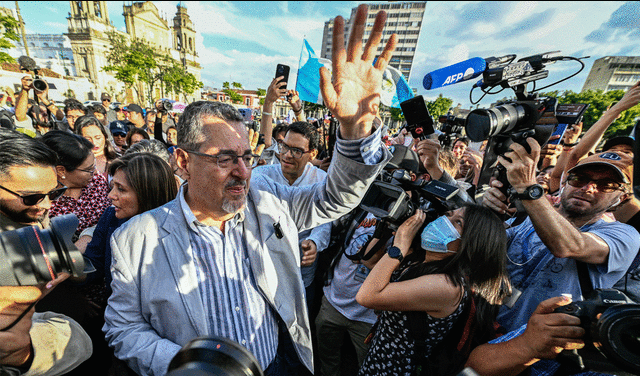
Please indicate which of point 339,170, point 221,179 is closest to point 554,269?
point 339,170

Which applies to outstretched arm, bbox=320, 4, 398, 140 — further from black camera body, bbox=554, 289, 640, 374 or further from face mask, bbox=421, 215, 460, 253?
black camera body, bbox=554, 289, 640, 374

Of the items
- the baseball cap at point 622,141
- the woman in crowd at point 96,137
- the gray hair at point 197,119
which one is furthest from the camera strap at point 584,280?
the woman in crowd at point 96,137

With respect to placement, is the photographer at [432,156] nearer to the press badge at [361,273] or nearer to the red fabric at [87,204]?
the press badge at [361,273]

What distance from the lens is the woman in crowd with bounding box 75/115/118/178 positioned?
12.2 ft

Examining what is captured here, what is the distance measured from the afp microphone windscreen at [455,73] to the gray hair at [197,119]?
167 centimetres

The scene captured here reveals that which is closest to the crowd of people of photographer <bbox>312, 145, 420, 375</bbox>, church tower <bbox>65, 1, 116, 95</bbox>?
photographer <bbox>312, 145, 420, 375</bbox>

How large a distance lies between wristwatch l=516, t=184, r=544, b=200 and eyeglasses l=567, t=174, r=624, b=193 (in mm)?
565

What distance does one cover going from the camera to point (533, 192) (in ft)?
5.30

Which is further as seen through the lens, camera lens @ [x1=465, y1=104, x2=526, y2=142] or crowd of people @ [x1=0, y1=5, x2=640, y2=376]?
camera lens @ [x1=465, y1=104, x2=526, y2=142]

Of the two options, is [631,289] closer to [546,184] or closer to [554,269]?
[554,269]

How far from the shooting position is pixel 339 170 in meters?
1.50

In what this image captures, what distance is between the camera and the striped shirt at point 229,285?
1509mm

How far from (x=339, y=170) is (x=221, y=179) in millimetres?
711

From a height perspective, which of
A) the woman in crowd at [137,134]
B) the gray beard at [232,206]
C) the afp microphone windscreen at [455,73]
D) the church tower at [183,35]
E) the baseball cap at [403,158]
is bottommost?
the woman in crowd at [137,134]
